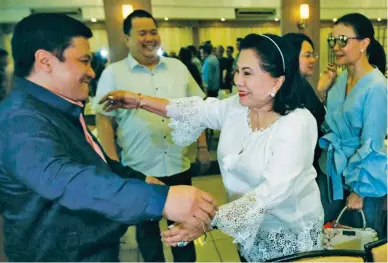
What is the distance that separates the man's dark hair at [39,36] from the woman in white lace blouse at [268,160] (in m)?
0.55

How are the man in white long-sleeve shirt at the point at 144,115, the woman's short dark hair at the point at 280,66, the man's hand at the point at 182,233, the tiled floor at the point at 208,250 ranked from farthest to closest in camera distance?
the tiled floor at the point at 208,250
the man in white long-sleeve shirt at the point at 144,115
the woman's short dark hair at the point at 280,66
the man's hand at the point at 182,233

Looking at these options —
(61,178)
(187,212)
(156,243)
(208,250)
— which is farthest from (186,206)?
(208,250)

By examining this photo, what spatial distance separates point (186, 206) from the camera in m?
0.82

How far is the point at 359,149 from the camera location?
1427 millimetres

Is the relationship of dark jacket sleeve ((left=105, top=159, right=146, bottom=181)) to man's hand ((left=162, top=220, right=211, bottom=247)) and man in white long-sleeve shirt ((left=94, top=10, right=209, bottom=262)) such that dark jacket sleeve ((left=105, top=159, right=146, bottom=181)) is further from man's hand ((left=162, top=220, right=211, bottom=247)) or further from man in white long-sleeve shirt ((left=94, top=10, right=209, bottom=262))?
man in white long-sleeve shirt ((left=94, top=10, right=209, bottom=262))

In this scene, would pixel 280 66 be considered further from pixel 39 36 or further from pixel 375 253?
pixel 39 36

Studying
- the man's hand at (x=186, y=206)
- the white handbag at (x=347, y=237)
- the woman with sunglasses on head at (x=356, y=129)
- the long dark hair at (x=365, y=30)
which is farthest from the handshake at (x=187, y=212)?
the long dark hair at (x=365, y=30)

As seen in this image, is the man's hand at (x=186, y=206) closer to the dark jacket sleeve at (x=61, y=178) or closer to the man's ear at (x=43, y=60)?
the dark jacket sleeve at (x=61, y=178)

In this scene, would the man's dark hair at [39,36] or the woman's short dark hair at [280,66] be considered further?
the woman's short dark hair at [280,66]

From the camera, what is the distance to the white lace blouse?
3.28 ft

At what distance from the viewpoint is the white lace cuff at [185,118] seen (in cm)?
149

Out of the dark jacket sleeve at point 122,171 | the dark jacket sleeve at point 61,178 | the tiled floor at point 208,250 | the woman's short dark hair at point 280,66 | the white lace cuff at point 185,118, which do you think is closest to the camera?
the dark jacket sleeve at point 61,178

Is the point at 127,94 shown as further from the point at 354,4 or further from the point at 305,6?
the point at 354,4

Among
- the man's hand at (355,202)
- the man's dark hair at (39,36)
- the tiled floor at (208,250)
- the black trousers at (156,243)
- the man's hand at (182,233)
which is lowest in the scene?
the tiled floor at (208,250)
